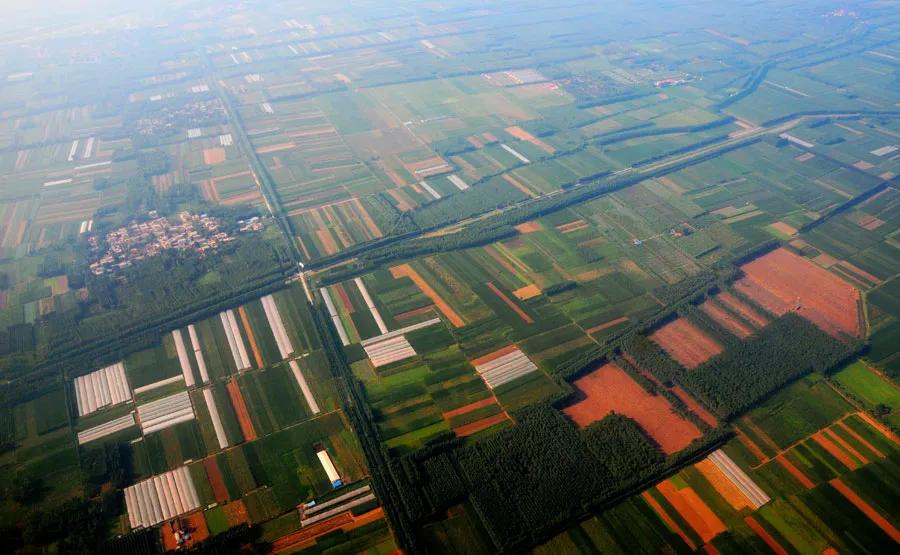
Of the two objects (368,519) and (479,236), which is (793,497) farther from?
(479,236)

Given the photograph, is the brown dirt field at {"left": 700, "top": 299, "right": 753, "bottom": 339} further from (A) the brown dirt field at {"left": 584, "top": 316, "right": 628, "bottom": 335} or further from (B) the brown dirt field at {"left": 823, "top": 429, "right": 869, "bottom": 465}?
(B) the brown dirt field at {"left": 823, "top": 429, "right": 869, "bottom": 465}

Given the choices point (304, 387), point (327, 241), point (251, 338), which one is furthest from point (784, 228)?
point (251, 338)

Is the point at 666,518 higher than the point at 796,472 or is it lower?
lower

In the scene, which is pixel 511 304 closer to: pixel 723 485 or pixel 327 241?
pixel 723 485

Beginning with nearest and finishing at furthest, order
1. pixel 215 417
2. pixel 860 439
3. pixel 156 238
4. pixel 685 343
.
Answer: pixel 860 439 < pixel 215 417 < pixel 685 343 < pixel 156 238

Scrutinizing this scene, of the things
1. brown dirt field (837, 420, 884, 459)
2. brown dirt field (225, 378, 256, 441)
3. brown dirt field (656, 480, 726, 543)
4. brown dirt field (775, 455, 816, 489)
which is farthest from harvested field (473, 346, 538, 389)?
brown dirt field (837, 420, 884, 459)

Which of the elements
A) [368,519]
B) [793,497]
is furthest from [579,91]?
[368,519]

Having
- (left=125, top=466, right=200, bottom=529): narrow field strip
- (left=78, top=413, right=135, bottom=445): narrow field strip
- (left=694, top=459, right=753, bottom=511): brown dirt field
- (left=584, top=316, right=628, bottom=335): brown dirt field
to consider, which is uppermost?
(left=694, top=459, right=753, bottom=511): brown dirt field
